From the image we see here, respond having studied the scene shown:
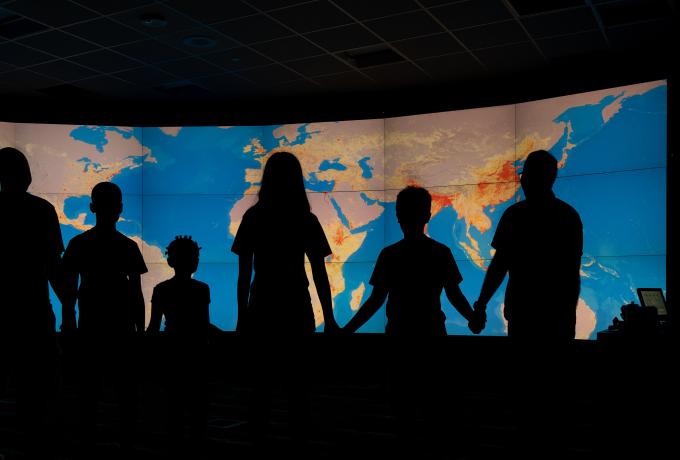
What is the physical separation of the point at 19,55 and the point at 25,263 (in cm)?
449

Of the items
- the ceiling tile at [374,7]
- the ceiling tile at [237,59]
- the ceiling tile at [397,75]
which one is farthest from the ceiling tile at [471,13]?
the ceiling tile at [237,59]

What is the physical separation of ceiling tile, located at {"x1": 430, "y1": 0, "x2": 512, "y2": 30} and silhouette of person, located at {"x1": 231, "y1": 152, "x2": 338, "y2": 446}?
3.12 m

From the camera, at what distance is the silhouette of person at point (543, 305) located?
2.35 m

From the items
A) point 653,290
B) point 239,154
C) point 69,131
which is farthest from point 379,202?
point 69,131

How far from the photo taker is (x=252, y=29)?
17.3 feet

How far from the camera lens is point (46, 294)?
239cm

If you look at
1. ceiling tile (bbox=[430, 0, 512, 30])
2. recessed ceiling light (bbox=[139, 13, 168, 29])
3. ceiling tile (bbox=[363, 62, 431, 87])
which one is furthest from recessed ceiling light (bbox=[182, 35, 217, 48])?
ceiling tile (bbox=[430, 0, 512, 30])

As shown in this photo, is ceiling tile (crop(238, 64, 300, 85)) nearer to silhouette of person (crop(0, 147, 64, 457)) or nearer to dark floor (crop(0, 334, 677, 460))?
dark floor (crop(0, 334, 677, 460))

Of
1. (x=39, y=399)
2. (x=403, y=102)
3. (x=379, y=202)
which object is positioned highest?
(x=403, y=102)

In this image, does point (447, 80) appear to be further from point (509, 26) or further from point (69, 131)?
point (69, 131)

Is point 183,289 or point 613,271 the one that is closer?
point 183,289

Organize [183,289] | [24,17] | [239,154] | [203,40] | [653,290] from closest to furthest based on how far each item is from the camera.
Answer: [183,289], [653,290], [24,17], [203,40], [239,154]

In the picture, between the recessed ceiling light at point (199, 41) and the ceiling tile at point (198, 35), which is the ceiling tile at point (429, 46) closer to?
the ceiling tile at point (198, 35)

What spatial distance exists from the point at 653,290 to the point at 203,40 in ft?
14.5
